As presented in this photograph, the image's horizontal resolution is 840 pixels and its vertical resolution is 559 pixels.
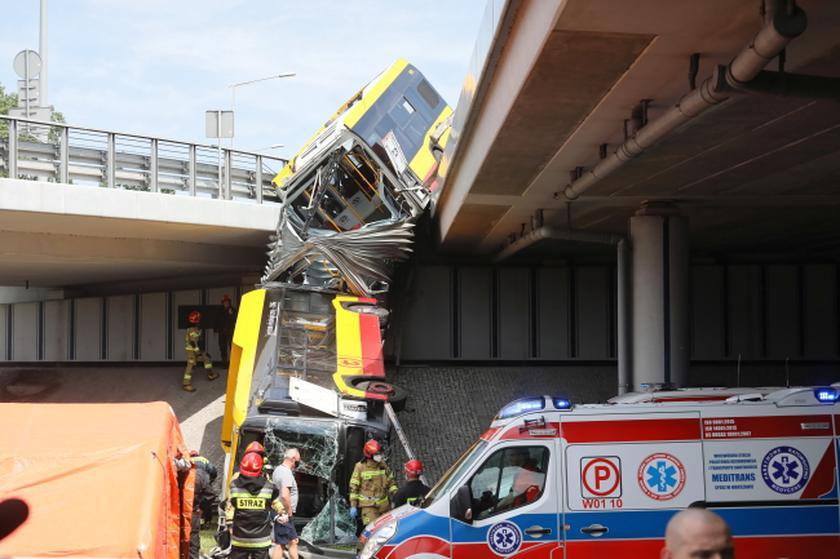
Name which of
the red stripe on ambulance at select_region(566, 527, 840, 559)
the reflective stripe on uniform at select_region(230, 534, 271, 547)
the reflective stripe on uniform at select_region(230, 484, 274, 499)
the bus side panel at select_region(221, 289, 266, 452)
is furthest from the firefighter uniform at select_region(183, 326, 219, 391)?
the red stripe on ambulance at select_region(566, 527, 840, 559)

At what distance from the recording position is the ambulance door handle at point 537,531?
9.59m

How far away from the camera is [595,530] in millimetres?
9516

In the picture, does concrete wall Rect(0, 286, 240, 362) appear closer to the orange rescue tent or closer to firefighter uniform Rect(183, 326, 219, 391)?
firefighter uniform Rect(183, 326, 219, 391)

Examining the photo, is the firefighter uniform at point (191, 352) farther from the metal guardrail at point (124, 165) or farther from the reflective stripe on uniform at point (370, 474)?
the reflective stripe on uniform at point (370, 474)

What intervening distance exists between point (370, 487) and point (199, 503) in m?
2.16

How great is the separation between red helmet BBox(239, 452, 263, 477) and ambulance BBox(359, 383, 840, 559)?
2619 mm

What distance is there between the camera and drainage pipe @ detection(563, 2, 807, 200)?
23.7ft

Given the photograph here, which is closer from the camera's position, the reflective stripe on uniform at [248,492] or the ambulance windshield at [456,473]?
the ambulance windshield at [456,473]

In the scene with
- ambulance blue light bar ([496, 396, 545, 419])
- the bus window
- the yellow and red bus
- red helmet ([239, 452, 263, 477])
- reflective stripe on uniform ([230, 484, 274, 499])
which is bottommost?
reflective stripe on uniform ([230, 484, 274, 499])

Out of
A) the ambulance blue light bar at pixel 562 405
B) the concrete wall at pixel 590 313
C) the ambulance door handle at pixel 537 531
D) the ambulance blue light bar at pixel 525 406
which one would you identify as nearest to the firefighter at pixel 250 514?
the ambulance blue light bar at pixel 525 406

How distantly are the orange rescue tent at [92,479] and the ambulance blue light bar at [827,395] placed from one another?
5.43 metres

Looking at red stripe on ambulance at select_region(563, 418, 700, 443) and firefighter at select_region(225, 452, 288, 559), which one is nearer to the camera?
red stripe on ambulance at select_region(563, 418, 700, 443)

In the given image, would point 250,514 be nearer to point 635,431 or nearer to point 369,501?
point 369,501

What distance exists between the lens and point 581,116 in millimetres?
11852
